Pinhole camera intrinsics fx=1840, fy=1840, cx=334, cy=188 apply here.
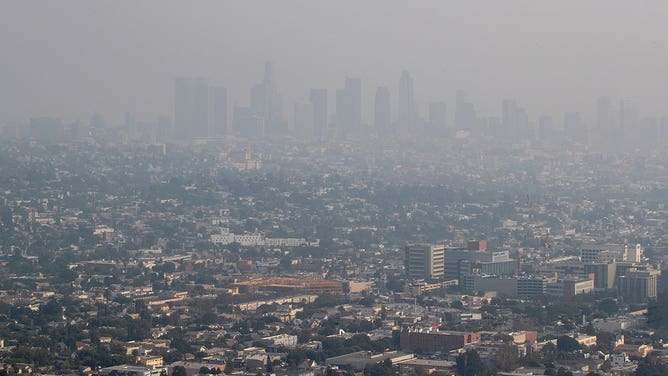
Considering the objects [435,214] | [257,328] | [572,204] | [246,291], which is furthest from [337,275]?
[572,204]

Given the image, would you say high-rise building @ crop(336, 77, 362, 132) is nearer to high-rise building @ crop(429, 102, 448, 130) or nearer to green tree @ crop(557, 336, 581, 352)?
high-rise building @ crop(429, 102, 448, 130)

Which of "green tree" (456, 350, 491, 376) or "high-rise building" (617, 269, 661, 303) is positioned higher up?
"green tree" (456, 350, 491, 376)

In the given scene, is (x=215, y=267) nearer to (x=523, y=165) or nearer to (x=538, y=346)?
(x=538, y=346)

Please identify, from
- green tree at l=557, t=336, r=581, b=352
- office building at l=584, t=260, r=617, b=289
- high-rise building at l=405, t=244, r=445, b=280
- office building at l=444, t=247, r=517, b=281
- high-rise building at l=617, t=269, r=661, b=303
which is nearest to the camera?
green tree at l=557, t=336, r=581, b=352

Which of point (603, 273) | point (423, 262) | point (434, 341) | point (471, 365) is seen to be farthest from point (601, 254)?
point (471, 365)

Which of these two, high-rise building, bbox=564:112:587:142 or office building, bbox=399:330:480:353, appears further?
high-rise building, bbox=564:112:587:142

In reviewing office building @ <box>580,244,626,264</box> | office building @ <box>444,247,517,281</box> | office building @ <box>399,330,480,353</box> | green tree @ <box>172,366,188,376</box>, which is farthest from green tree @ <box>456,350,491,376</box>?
office building @ <box>580,244,626,264</box>
